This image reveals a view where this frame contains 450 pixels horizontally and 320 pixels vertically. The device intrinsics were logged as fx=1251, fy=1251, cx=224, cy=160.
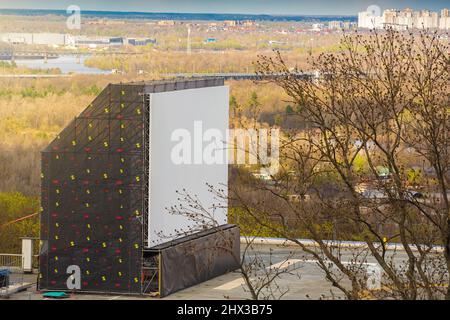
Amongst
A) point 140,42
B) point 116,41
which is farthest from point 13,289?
point 116,41

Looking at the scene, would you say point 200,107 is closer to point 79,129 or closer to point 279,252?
point 79,129

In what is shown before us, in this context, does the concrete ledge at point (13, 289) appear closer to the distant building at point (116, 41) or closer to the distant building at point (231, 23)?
the distant building at point (116, 41)

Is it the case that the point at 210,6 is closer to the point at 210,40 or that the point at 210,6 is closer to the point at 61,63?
the point at 210,40

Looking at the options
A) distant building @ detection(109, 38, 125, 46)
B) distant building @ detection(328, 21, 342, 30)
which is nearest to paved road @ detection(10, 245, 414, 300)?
distant building @ detection(328, 21, 342, 30)

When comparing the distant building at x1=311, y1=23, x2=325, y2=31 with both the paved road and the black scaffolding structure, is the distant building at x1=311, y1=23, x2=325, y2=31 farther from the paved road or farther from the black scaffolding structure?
the black scaffolding structure

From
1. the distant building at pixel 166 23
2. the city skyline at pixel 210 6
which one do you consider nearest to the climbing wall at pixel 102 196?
the distant building at pixel 166 23
